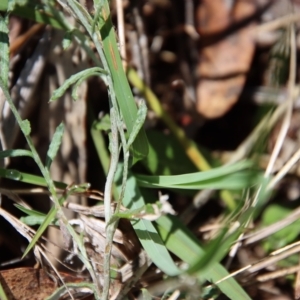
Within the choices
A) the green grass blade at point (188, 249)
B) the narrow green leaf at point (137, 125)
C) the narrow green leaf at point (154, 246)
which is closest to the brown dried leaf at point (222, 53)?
the green grass blade at point (188, 249)

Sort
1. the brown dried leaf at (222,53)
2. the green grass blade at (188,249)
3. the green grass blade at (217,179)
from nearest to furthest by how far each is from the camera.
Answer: the green grass blade at (217,179), the green grass blade at (188,249), the brown dried leaf at (222,53)

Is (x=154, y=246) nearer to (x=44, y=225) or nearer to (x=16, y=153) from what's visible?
(x=44, y=225)

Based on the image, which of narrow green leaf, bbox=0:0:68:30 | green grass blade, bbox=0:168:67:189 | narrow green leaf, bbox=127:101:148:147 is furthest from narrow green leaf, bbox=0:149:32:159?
narrow green leaf, bbox=0:0:68:30

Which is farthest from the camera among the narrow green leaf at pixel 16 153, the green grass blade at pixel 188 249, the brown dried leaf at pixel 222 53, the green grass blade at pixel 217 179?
the brown dried leaf at pixel 222 53

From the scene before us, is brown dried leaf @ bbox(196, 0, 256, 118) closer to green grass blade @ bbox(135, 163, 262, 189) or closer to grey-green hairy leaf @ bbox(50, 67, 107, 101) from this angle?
green grass blade @ bbox(135, 163, 262, 189)

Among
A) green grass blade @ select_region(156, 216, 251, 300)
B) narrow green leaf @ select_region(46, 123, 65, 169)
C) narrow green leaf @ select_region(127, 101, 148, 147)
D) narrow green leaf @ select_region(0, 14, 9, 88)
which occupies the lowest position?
green grass blade @ select_region(156, 216, 251, 300)

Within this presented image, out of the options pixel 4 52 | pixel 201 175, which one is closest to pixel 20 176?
pixel 4 52

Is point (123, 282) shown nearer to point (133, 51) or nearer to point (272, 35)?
point (133, 51)

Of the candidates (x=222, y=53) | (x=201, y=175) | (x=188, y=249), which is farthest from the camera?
(x=222, y=53)

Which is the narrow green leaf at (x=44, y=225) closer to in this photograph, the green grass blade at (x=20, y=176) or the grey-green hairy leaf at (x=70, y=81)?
the green grass blade at (x=20, y=176)

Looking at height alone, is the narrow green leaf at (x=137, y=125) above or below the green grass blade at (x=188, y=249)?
above

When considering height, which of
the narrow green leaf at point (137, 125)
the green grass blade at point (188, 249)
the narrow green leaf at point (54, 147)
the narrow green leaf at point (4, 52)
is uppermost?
the narrow green leaf at point (4, 52)
